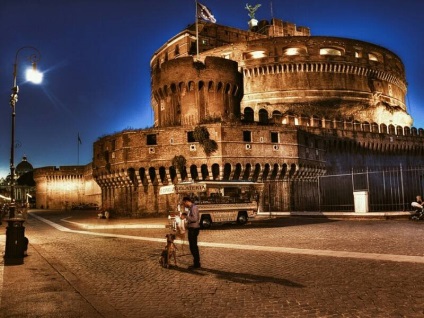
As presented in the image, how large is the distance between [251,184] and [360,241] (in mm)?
10411

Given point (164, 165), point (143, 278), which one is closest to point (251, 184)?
point (164, 165)

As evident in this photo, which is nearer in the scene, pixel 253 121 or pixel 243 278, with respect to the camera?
pixel 243 278

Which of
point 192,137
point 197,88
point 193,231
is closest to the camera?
point 193,231

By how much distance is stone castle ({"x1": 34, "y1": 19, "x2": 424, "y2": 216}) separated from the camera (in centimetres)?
2903

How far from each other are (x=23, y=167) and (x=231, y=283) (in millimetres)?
90984

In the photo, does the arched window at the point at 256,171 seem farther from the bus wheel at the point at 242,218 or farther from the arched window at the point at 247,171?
the bus wheel at the point at 242,218

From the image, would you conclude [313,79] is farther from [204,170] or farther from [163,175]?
[163,175]

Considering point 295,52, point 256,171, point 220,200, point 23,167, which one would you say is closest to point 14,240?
point 220,200

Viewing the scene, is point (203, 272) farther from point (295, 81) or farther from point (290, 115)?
point (295, 81)

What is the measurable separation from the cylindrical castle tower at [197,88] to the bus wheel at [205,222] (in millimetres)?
19844

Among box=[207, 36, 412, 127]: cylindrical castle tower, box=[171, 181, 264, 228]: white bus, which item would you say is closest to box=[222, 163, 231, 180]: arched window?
box=[171, 181, 264, 228]: white bus

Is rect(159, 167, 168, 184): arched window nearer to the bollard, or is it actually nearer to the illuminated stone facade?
the bollard

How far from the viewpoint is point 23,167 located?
87688mm

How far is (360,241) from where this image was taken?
11617 millimetres
